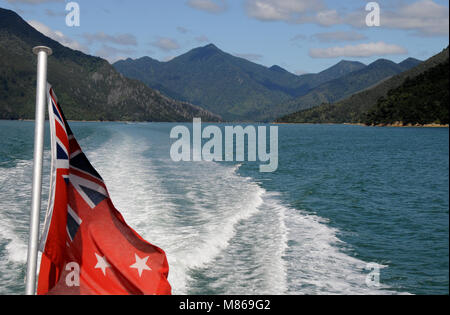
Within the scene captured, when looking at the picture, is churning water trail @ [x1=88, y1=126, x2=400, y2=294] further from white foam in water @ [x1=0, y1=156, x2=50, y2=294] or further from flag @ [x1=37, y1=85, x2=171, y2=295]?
white foam in water @ [x1=0, y1=156, x2=50, y2=294]

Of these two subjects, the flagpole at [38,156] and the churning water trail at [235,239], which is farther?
the churning water trail at [235,239]

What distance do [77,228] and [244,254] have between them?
26.9 feet

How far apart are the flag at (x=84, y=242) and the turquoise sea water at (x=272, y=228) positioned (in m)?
4.04

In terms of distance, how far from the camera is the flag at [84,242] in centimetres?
594

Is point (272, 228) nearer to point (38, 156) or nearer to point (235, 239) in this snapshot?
point (235, 239)

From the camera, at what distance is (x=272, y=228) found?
17.5m

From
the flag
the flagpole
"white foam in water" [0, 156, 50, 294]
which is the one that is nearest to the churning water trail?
the flag

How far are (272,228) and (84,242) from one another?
12.0 meters

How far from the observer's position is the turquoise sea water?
1165 cm

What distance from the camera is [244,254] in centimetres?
1371

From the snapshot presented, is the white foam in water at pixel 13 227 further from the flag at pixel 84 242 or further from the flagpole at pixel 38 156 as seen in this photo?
the flagpole at pixel 38 156

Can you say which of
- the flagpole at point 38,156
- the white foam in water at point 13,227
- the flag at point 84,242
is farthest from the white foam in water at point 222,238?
the flagpole at point 38,156
